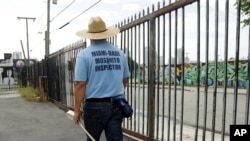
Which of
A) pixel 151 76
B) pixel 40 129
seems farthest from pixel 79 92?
pixel 40 129

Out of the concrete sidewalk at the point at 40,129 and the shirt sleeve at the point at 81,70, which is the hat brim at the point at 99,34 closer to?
the shirt sleeve at the point at 81,70

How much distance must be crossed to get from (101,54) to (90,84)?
1.13 ft

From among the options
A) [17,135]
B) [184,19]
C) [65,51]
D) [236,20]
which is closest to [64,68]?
[65,51]

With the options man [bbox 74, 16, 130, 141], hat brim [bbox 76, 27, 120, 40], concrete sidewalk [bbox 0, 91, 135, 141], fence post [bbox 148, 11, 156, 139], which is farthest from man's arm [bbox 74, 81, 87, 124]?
concrete sidewalk [bbox 0, 91, 135, 141]

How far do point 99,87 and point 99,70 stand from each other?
18 cm

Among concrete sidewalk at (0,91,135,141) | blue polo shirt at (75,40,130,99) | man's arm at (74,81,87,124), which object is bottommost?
concrete sidewalk at (0,91,135,141)

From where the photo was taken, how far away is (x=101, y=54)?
4293 millimetres

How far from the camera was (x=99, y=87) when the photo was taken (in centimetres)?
430

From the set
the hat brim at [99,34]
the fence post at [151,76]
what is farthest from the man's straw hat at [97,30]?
the fence post at [151,76]

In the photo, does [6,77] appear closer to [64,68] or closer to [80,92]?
[64,68]

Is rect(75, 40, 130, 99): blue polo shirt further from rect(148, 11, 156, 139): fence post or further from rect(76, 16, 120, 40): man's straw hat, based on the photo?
rect(148, 11, 156, 139): fence post

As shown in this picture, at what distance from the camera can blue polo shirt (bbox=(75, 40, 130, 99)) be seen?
13.9 ft

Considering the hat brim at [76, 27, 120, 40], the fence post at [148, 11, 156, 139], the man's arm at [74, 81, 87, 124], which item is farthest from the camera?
the fence post at [148, 11, 156, 139]

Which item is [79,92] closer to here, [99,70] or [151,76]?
[99,70]
